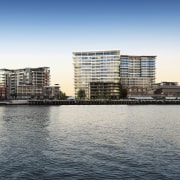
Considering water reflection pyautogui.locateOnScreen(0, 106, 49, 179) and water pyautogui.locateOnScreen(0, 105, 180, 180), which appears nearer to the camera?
water pyautogui.locateOnScreen(0, 105, 180, 180)

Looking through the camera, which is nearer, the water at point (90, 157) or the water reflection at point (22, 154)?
the water at point (90, 157)

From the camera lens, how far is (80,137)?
2256 inches

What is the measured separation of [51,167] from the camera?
35.5 meters

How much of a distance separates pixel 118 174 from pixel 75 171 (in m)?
5.13

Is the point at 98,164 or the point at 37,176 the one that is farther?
the point at 98,164

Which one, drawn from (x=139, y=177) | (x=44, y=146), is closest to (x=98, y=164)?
(x=139, y=177)

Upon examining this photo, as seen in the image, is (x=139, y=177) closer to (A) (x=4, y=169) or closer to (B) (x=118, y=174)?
(B) (x=118, y=174)

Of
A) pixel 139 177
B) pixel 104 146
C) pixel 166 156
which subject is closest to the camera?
pixel 139 177

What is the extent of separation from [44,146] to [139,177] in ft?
71.1

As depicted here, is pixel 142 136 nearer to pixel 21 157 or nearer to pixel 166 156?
pixel 166 156

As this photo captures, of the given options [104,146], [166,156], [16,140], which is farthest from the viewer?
[16,140]

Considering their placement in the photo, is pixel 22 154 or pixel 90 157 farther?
pixel 22 154

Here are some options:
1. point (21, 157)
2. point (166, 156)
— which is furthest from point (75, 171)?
point (166, 156)

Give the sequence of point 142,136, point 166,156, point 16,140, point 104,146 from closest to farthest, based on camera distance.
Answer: point 166,156
point 104,146
point 16,140
point 142,136
